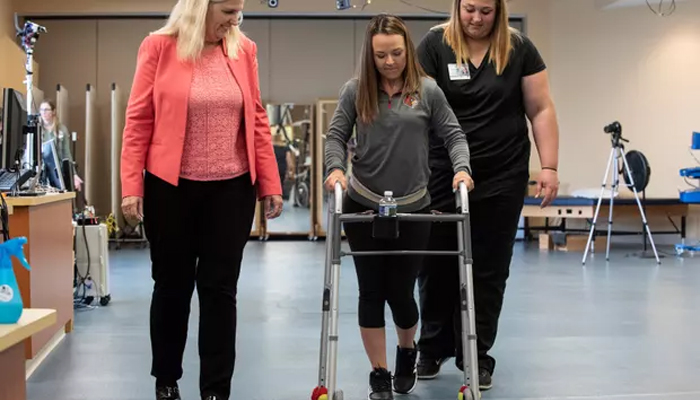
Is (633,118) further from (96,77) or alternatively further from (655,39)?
(96,77)

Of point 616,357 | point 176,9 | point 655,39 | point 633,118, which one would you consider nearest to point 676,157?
point 633,118

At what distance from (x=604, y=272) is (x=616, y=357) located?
3446mm

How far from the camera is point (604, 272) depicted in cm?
662

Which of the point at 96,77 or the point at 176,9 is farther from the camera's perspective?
the point at 96,77

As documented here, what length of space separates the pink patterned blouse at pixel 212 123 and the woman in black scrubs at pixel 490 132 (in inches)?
31.6

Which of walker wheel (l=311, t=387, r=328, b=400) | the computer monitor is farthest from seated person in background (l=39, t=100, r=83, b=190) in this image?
walker wheel (l=311, t=387, r=328, b=400)

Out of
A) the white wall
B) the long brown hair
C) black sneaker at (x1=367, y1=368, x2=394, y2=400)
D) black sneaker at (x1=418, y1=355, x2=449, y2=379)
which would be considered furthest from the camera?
the white wall

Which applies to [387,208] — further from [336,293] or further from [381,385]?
[381,385]

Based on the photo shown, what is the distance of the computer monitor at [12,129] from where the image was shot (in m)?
3.27

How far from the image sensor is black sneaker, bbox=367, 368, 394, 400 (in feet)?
8.34

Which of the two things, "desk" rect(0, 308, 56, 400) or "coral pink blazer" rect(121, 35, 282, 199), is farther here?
"coral pink blazer" rect(121, 35, 282, 199)

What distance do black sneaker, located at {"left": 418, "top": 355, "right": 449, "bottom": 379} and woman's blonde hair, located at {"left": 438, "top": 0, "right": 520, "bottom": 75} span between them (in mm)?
1131

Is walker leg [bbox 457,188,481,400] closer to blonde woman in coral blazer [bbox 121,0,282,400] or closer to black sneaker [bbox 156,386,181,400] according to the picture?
blonde woman in coral blazer [bbox 121,0,282,400]

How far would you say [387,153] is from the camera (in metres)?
2.38
